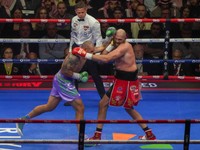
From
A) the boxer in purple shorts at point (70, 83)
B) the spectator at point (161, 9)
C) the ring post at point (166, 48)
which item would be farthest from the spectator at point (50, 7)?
the boxer in purple shorts at point (70, 83)

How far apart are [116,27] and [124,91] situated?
2761mm

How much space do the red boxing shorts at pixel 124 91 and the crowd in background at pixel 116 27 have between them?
224 cm

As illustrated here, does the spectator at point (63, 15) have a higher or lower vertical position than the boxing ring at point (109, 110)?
higher

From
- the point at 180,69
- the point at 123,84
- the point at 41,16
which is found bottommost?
the point at 180,69

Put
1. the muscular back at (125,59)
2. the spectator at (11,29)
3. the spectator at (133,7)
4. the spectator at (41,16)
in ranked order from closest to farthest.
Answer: the muscular back at (125,59)
the spectator at (41,16)
the spectator at (11,29)
the spectator at (133,7)

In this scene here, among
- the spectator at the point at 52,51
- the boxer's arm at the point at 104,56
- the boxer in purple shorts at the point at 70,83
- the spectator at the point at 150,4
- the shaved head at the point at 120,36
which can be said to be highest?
the shaved head at the point at 120,36

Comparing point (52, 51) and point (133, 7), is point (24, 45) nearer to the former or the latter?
point (52, 51)

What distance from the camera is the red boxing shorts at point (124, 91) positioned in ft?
17.9

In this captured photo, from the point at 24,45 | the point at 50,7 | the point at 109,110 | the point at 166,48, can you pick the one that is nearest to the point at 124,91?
the point at 109,110

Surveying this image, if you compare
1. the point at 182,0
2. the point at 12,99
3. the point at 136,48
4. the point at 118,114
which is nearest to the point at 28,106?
the point at 12,99

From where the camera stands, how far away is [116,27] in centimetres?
806

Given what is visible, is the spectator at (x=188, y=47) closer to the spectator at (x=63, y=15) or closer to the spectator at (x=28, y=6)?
the spectator at (x=63, y=15)

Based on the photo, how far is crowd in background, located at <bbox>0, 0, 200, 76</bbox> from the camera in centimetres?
791

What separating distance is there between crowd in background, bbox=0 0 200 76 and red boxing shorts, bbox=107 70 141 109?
2.24m
